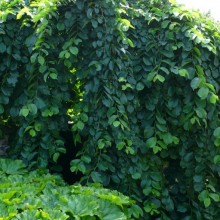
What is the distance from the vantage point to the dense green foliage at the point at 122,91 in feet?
8.77

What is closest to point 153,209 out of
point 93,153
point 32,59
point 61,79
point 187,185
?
point 187,185

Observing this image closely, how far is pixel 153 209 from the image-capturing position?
2.74 meters

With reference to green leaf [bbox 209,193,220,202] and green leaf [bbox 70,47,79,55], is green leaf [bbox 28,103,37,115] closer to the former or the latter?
green leaf [bbox 70,47,79,55]

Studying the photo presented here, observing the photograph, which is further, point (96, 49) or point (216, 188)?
point (216, 188)

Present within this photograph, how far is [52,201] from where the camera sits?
6.60 ft

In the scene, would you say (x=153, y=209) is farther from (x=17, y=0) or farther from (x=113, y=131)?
(x=17, y=0)

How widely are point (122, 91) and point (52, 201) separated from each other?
101 cm

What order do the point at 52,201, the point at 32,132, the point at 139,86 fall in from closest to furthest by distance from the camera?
the point at 52,201
the point at 32,132
the point at 139,86

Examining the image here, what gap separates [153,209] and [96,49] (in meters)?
1.16

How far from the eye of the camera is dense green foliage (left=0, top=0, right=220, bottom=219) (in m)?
2.67

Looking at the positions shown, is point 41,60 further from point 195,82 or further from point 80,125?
point 195,82

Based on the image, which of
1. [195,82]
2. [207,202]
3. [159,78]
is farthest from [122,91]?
[207,202]

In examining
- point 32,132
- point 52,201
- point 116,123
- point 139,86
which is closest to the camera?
point 52,201

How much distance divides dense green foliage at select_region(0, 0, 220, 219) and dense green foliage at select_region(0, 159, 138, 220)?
41cm
